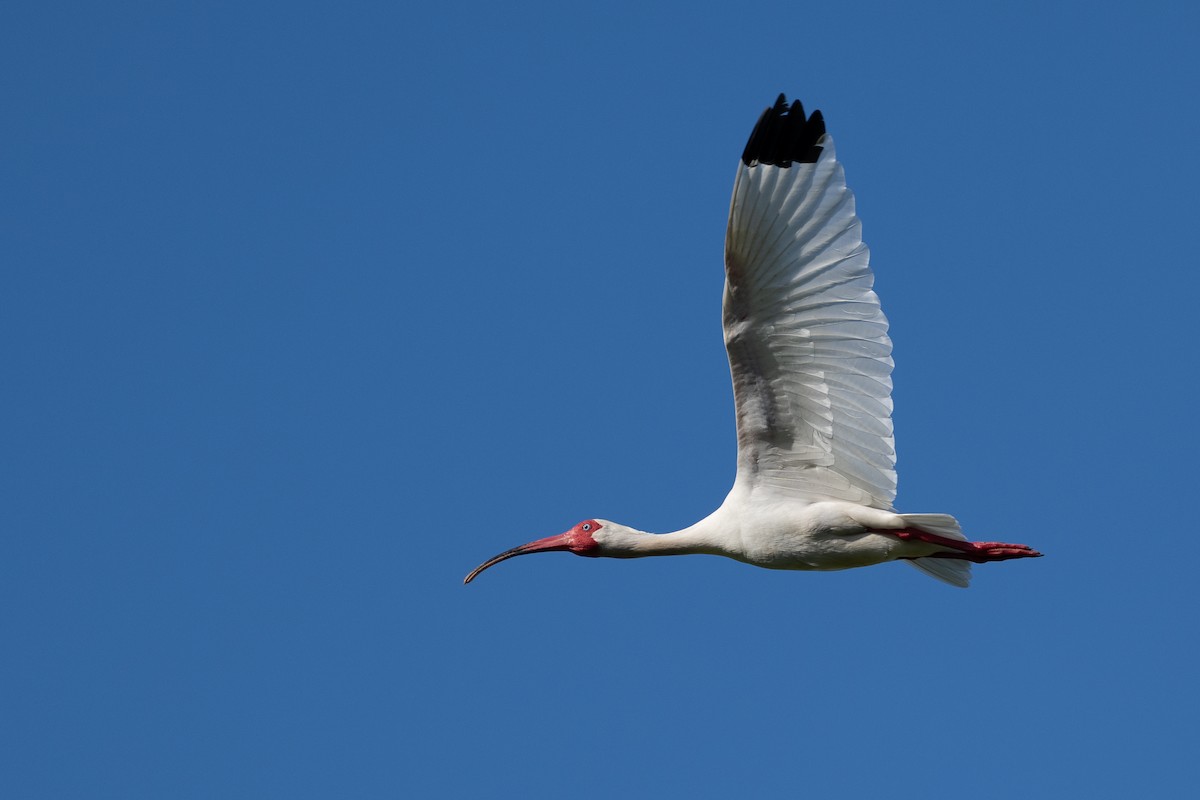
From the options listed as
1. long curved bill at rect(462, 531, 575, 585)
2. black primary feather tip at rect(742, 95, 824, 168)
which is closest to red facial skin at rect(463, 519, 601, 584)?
long curved bill at rect(462, 531, 575, 585)

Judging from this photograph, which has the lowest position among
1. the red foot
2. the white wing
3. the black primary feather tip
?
the red foot

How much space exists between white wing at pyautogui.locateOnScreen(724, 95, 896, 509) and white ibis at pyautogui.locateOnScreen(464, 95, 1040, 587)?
0.4 inches

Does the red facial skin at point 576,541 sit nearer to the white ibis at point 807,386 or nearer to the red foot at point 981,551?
the white ibis at point 807,386

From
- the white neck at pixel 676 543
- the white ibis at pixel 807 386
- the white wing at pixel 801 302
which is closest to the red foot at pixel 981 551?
the white ibis at pixel 807 386

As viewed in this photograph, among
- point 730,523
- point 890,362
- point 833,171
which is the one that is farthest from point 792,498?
point 833,171

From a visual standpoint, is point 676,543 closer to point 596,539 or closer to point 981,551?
point 596,539

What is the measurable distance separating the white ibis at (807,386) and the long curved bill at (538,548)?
1.14 meters

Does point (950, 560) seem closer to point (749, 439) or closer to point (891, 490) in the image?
point (891, 490)

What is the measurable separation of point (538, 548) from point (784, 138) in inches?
212

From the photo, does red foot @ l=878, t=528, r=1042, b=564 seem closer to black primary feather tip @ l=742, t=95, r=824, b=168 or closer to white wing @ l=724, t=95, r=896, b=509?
white wing @ l=724, t=95, r=896, b=509

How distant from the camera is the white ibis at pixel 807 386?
45.6ft

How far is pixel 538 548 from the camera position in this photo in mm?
16984

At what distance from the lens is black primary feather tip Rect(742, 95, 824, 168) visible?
45.3 ft

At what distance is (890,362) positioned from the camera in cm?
1431
